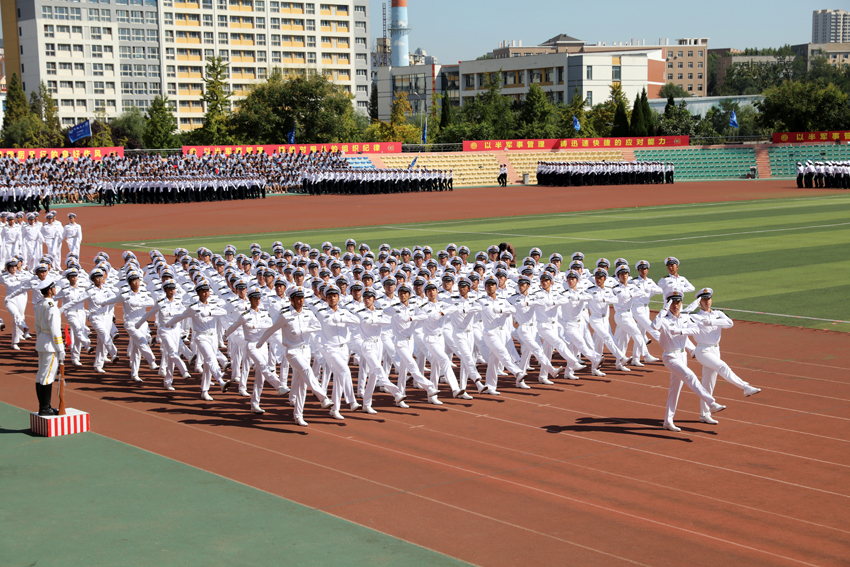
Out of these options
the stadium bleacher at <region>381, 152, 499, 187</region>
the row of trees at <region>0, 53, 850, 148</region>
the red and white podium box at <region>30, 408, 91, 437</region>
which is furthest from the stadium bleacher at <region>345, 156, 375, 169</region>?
the red and white podium box at <region>30, 408, 91, 437</region>

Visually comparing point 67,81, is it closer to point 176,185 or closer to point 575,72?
point 575,72

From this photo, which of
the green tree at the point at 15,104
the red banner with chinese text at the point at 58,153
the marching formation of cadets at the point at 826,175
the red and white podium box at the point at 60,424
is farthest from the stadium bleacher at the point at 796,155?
the green tree at the point at 15,104

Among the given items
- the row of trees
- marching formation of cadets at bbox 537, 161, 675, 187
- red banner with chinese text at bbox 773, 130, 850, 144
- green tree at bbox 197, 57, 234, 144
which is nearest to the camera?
marching formation of cadets at bbox 537, 161, 675, 187

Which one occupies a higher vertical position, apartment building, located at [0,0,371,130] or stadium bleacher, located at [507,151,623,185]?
apartment building, located at [0,0,371,130]

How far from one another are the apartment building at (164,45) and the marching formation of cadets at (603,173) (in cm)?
5680

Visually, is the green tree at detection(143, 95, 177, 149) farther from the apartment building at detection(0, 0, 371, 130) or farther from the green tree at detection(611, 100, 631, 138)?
the green tree at detection(611, 100, 631, 138)

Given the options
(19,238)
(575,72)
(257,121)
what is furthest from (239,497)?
(575,72)

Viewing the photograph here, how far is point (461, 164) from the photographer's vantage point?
63438 millimetres

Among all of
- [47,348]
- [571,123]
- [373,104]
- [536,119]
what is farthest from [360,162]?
[373,104]

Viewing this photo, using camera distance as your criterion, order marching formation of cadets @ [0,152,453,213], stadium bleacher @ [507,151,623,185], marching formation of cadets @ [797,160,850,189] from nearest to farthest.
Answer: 1. marching formation of cadets @ [0,152,453,213]
2. marching formation of cadets @ [797,160,850,189]
3. stadium bleacher @ [507,151,623,185]

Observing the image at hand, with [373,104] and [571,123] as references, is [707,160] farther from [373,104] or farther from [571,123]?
[373,104]

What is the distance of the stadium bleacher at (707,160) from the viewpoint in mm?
66750

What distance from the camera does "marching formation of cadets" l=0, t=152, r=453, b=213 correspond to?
143 feet

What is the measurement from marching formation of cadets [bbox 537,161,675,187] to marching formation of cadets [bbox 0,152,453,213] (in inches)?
287
